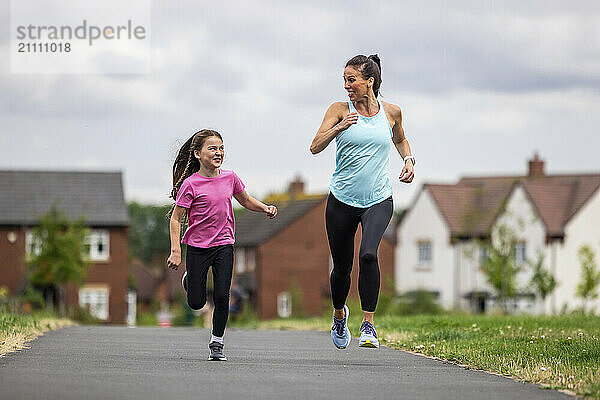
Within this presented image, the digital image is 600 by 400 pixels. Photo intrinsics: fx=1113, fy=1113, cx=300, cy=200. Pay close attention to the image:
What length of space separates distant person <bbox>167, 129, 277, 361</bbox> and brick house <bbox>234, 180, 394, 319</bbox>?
58.4 metres

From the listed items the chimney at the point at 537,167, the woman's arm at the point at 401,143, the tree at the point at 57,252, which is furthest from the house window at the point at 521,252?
the woman's arm at the point at 401,143

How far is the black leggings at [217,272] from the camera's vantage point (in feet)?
30.7

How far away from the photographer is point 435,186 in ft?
218

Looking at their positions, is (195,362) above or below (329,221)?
below

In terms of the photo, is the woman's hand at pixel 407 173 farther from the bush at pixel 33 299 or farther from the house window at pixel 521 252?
the house window at pixel 521 252

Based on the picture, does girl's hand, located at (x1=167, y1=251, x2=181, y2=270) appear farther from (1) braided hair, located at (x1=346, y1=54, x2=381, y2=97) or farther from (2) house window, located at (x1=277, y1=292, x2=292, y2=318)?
(2) house window, located at (x1=277, y1=292, x2=292, y2=318)

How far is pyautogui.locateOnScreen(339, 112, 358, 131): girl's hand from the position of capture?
9.12 m

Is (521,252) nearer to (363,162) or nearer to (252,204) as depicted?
(252,204)

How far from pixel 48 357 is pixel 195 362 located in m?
1.20

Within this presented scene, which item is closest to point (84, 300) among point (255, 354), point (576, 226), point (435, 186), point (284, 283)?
point (284, 283)

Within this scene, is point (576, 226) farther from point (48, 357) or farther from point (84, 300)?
point (48, 357)

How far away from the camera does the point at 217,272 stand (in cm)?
937

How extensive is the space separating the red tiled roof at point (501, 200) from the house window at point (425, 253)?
264 centimetres

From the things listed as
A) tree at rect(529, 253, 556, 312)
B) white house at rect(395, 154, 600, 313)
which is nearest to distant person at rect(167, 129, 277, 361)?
tree at rect(529, 253, 556, 312)
